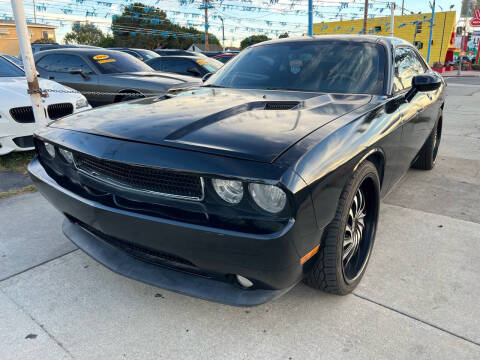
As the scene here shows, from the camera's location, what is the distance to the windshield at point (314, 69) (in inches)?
109

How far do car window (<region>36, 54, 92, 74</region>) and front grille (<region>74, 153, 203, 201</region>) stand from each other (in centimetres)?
577

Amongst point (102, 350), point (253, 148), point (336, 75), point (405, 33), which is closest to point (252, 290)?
point (253, 148)

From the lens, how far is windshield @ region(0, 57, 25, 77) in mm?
Result: 5685

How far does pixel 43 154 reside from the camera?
236cm

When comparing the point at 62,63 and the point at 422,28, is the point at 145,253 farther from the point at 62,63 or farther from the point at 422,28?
the point at 422,28

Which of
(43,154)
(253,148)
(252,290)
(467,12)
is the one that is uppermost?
(467,12)

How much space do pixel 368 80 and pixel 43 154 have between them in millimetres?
2225

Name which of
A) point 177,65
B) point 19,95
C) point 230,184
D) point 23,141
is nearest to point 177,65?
point 177,65

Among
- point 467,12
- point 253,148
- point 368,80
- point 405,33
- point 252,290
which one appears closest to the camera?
point 253,148

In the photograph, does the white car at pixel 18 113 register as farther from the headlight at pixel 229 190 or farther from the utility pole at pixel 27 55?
the headlight at pixel 229 190

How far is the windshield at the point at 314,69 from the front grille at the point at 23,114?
265cm

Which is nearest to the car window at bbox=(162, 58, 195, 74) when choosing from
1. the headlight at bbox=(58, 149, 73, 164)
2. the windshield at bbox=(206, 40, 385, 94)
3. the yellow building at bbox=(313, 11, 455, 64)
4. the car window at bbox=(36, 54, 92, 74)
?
the car window at bbox=(36, 54, 92, 74)

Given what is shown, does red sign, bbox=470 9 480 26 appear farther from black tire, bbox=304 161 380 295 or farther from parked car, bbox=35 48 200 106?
black tire, bbox=304 161 380 295

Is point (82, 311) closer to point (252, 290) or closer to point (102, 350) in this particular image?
point (102, 350)
